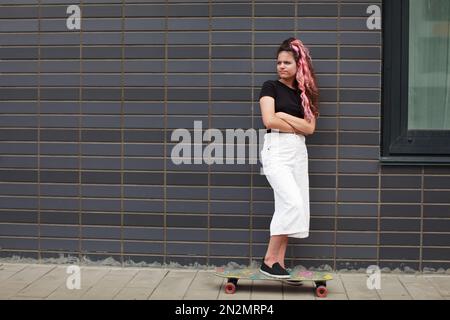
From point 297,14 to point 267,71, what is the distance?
56cm

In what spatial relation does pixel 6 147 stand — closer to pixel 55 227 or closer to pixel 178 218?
pixel 55 227

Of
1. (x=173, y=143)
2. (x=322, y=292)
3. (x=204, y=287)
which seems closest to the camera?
(x=322, y=292)

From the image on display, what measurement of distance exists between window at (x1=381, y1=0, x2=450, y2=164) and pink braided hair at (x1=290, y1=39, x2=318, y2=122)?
2.72ft

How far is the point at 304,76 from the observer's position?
17.3 feet

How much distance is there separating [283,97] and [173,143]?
1138 mm

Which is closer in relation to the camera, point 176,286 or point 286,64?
point 286,64

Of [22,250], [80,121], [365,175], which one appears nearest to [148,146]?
[80,121]

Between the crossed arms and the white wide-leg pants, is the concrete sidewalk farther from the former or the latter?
the crossed arms

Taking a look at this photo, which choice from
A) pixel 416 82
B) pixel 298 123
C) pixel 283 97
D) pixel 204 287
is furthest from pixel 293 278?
pixel 416 82

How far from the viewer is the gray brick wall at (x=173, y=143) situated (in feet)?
18.6

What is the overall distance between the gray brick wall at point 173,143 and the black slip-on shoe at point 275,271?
52cm

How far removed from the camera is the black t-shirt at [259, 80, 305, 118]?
524 cm

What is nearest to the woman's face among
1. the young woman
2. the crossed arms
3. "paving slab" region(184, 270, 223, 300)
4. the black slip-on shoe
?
the young woman

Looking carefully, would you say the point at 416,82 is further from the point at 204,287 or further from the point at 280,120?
the point at 204,287
